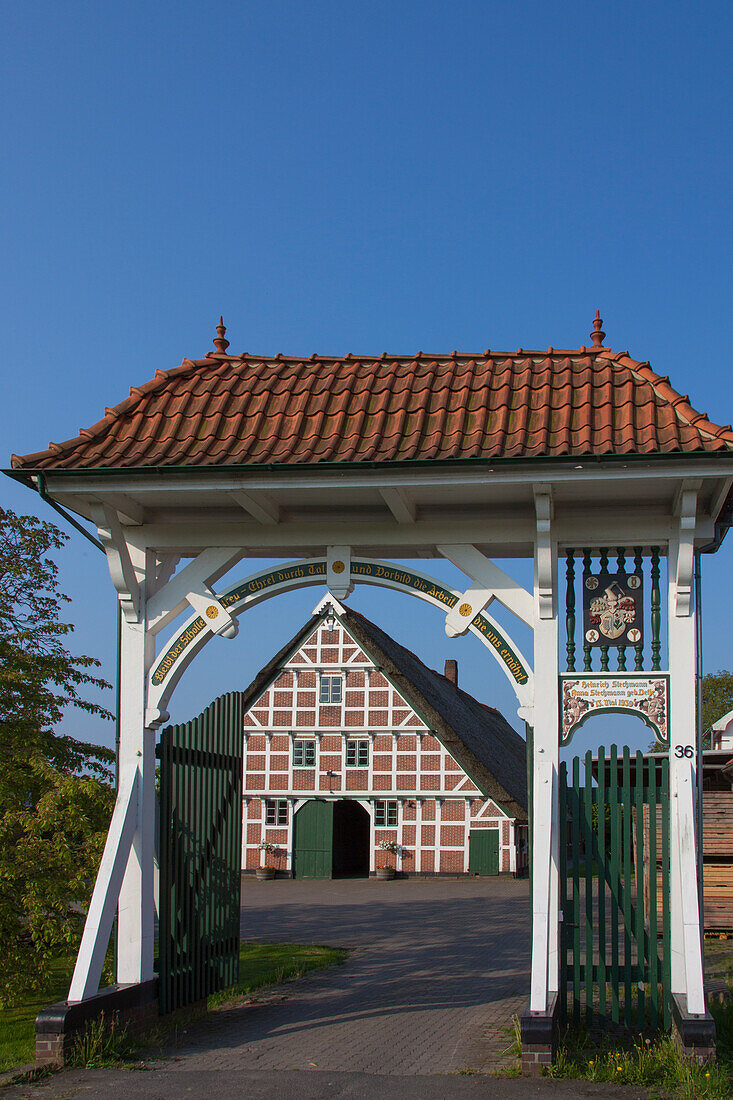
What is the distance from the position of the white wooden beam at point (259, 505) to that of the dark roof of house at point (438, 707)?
87.6 feet

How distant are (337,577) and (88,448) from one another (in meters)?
2.29

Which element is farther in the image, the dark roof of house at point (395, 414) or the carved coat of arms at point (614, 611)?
the carved coat of arms at point (614, 611)

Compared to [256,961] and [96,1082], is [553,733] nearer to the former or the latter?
[96,1082]

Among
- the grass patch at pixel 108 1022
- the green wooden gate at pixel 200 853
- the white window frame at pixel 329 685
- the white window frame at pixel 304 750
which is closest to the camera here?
the grass patch at pixel 108 1022

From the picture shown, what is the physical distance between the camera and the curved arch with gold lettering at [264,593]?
29.8ft

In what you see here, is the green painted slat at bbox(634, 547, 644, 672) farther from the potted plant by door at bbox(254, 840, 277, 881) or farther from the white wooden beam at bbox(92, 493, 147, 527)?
the potted plant by door at bbox(254, 840, 277, 881)

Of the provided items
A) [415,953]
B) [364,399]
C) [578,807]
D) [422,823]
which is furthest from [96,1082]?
[422,823]

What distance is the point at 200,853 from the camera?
33.1ft

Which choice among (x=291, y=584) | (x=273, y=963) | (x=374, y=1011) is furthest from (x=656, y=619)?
(x=273, y=963)

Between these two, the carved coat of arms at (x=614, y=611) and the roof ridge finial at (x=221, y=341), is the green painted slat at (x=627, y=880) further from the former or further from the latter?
the roof ridge finial at (x=221, y=341)

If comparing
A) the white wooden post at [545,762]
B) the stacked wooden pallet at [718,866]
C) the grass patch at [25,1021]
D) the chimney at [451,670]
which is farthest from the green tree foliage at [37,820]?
the chimney at [451,670]

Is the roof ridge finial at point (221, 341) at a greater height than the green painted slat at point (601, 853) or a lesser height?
greater

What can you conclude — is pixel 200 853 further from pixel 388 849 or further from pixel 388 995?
pixel 388 849

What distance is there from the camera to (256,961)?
1561 cm
